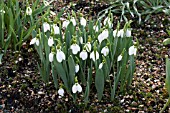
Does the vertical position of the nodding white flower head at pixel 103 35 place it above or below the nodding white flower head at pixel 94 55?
above

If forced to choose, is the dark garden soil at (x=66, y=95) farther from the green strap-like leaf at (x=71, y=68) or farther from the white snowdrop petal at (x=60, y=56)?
the white snowdrop petal at (x=60, y=56)

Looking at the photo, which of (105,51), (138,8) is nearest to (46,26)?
(105,51)

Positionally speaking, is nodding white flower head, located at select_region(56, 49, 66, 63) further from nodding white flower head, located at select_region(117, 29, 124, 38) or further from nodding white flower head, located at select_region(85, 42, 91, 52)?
nodding white flower head, located at select_region(117, 29, 124, 38)

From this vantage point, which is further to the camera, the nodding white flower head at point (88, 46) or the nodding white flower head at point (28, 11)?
the nodding white flower head at point (28, 11)

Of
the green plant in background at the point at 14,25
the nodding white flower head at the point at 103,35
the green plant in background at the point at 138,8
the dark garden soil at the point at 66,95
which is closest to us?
the nodding white flower head at the point at 103,35

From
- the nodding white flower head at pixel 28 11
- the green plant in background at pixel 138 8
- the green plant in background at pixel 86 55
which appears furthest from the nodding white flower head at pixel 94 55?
the green plant in background at pixel 138 8

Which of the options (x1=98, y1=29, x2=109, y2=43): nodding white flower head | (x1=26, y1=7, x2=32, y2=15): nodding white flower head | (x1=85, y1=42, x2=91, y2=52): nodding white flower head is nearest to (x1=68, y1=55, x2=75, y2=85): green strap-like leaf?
(x1=85, y1=42, x2=91, y2=52): nodding white flower head
